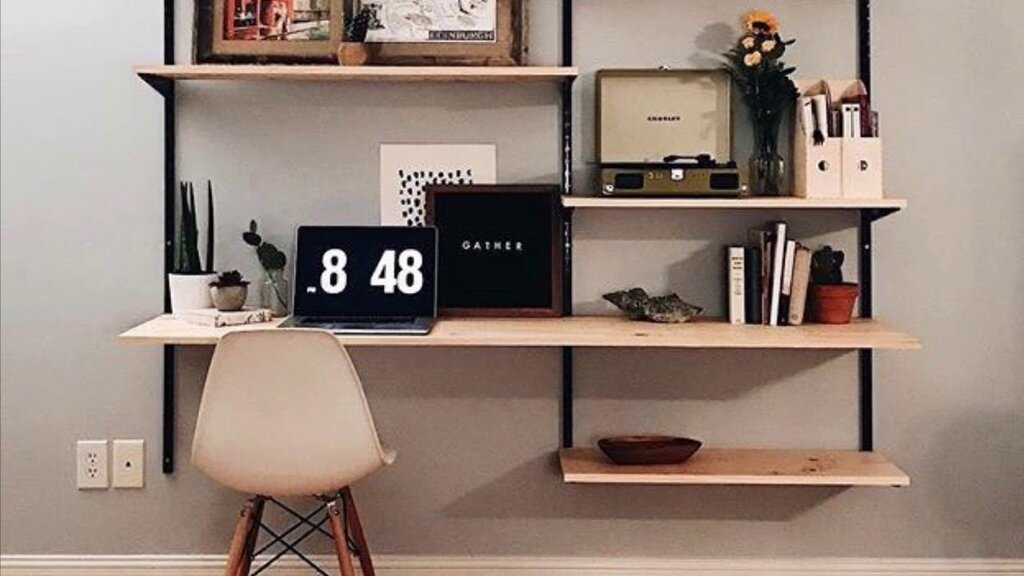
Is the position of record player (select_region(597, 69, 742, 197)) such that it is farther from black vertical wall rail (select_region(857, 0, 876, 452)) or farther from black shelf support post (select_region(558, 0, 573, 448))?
black vertical wall rail (select_region(857, 0, 876, 452))

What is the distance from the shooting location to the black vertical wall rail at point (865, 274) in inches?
120

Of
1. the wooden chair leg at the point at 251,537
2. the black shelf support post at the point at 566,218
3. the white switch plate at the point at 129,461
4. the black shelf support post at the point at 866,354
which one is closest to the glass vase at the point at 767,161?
the black shelf support post at the point at 866,354

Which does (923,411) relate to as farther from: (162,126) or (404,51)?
(162,126)

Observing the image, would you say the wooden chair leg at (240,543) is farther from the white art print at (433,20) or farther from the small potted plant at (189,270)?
the white art print at (433,20)

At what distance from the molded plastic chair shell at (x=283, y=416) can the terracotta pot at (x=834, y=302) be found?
1126 mm

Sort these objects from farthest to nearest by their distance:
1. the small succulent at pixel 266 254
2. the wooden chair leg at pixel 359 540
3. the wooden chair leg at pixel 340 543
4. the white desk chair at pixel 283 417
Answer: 1. the small succulent at pixel 266 254
2. the wooden chair leg at pixel 359 540
3. the wooden chair leg at pixel 340 543
4. the white desk chair at pixel 283 417

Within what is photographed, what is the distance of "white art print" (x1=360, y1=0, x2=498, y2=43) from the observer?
298cm

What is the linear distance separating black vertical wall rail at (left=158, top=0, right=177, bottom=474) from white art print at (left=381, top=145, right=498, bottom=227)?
0.52 meters

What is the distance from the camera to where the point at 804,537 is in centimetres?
311

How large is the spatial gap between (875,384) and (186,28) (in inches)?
76.2

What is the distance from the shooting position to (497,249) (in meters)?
3.04

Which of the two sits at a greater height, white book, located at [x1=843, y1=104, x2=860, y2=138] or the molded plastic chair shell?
white book, located at [x1=843, y1=104, x2=860, y2=138]

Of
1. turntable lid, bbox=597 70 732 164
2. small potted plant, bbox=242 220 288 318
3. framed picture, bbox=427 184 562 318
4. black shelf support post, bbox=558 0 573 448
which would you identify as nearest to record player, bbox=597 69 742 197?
turntable lid, bbox=597 70 732 164

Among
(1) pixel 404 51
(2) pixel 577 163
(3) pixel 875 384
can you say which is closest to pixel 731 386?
(3) pixel 875 384
